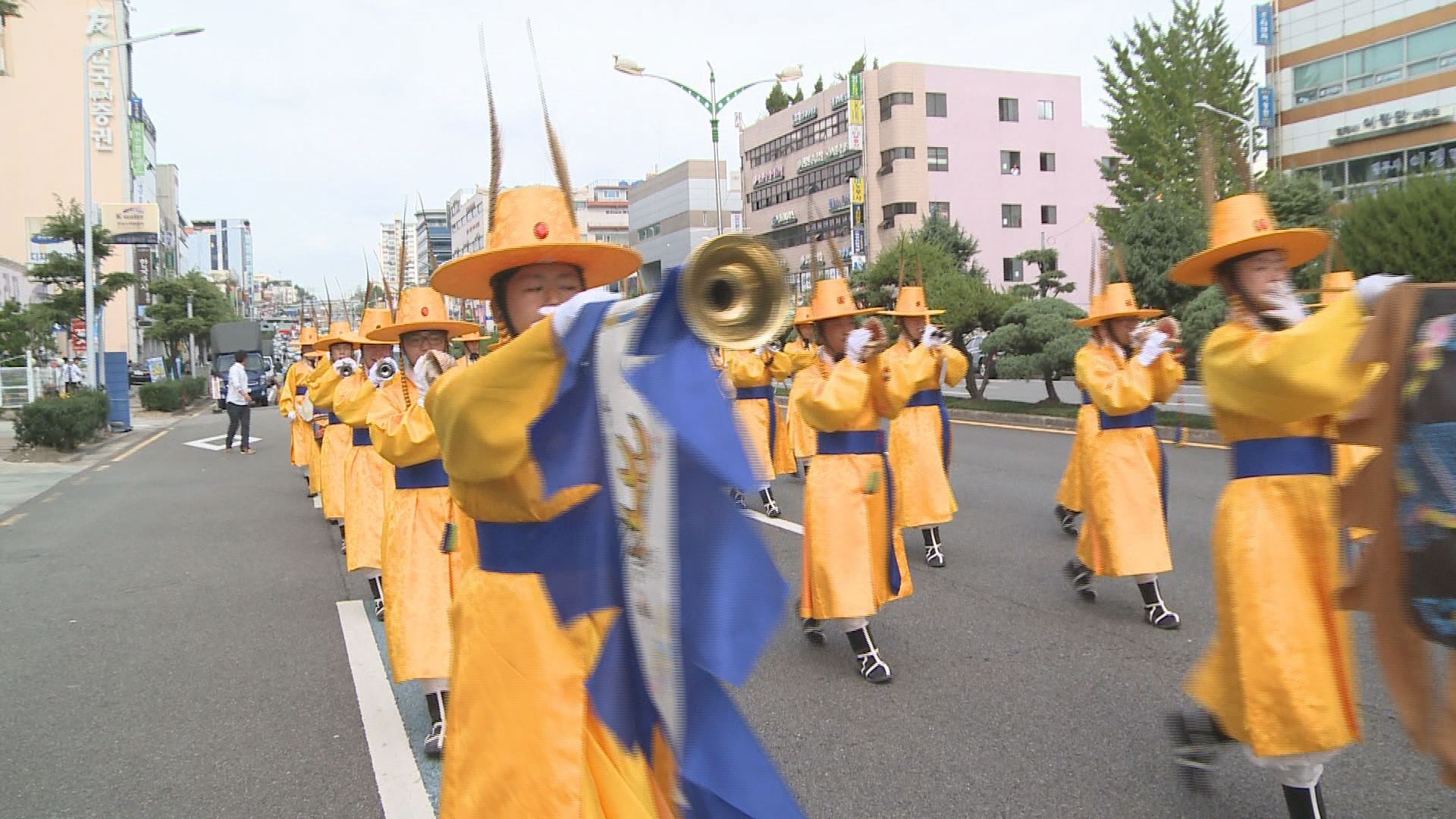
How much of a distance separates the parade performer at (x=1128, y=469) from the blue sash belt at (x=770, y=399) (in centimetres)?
446

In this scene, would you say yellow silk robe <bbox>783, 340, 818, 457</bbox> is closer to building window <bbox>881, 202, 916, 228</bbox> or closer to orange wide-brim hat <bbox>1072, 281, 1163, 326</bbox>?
orange wide-brim hat <bbox>1072, 281, 1163, 326</bbox>

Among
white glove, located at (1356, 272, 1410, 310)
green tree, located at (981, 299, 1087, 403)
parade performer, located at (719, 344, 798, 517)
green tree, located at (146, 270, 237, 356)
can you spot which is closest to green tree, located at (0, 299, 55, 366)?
green tree, located at (146, 270, 237, 356)

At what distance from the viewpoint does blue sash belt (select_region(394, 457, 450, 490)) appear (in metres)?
4.18

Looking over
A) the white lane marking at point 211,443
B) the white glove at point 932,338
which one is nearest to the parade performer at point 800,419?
the white glove at point 932,338

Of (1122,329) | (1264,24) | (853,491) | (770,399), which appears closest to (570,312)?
(853,491)

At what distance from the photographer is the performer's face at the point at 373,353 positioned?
22.1ft

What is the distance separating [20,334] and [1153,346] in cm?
3212

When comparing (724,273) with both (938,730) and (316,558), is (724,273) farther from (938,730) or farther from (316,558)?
(316,558)

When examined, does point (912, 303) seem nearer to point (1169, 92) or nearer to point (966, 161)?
point (1169, 92)

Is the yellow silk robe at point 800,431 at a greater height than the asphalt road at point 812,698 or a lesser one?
greater

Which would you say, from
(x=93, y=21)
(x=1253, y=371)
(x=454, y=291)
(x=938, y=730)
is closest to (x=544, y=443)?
(x=454, y=291)

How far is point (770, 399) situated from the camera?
10477mm

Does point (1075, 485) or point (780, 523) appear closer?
point (1075, 485)

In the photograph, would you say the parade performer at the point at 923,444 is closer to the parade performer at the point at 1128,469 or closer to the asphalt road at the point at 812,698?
the asphalt road at the point at 812,698
